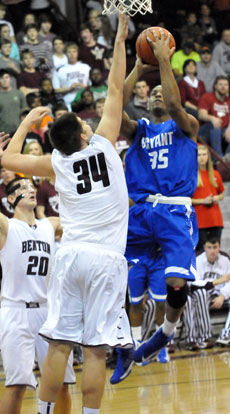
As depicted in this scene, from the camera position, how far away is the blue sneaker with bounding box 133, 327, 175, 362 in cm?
612

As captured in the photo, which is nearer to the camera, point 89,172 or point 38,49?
point 89,172

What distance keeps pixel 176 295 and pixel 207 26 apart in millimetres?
11700

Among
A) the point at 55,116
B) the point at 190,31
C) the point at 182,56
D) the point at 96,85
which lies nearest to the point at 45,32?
the point at 96,85

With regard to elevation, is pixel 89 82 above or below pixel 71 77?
below

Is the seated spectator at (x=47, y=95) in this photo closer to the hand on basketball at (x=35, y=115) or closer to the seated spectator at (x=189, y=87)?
the seated spectator at (x=189, y=87)

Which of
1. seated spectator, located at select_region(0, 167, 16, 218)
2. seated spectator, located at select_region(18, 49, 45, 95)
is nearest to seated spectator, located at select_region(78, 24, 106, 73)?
seated spectator, located at select_region(18, 49, 45, 95)

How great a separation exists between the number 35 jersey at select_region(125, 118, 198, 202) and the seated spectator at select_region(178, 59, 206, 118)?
728cm

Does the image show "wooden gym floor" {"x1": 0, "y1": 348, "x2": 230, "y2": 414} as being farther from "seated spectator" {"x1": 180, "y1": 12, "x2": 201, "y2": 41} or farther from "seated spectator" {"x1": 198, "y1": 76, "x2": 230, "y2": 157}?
"seated spectator" {"x1": 180, "y1": 12, "x2": 201, "y2": 41}

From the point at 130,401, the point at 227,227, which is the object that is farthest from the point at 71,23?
the point at 130,401

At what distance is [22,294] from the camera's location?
6086mm

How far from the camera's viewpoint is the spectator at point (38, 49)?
12805 mm

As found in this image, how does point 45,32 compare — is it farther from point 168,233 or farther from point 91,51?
point 168,233

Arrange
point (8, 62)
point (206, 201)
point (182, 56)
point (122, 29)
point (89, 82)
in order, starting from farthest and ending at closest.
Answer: point (182, 56), point (89, 82), point (8, 62), point (206, 201), point (122, 29)

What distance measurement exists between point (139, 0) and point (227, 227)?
7.04 m
